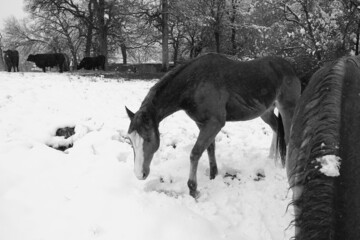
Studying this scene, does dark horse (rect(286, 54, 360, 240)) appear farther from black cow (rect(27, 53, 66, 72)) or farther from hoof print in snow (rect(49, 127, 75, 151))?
black cow (rect(27, 53, 66, 72))

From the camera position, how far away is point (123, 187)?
12.7 feet

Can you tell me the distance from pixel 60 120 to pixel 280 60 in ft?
14.2

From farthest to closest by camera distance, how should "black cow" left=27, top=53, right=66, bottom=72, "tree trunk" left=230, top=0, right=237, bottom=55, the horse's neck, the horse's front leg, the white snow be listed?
1. "tree trunk" left=230, top=0, right=237, bottom=55
2. "black cow" left=27, top=53, right=66, bottom=72
3. the horse's front leg
4. the horse's neck
5. the white snow

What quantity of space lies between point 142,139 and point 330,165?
Result: 2.42m

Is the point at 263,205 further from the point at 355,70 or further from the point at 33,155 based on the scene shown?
the point at 33,155

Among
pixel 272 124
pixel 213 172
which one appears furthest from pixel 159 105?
pixel 272 124

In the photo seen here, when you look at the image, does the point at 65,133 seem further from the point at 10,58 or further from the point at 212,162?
the point at 10,58

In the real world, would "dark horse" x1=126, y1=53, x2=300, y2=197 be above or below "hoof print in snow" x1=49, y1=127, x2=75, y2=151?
above

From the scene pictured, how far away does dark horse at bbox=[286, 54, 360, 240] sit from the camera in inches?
43.8

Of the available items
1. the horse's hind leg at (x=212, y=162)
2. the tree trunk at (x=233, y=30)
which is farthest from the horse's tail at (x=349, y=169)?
the tree trunk at (x=233, y=30)

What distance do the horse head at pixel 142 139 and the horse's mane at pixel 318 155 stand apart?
2.01m

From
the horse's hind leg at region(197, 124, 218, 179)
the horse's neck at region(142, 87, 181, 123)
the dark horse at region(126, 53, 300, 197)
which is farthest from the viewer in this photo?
the horse's hind leg at region(197, 124, 218, 179)

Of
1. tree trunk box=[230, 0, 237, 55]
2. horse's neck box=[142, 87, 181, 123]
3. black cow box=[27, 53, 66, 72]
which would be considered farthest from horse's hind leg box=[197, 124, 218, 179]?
tree trunk box=[230, 0, 237, 55]

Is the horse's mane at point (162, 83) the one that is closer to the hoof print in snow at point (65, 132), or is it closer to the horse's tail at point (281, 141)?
the horse's tail at point (281, 141)
